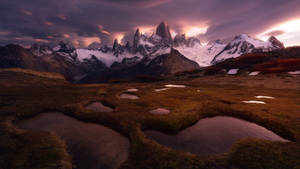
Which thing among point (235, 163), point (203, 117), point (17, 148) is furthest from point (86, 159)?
point (203, 117)

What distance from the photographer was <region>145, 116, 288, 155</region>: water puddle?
42.7 feet

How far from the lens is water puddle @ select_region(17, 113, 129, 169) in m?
11.3

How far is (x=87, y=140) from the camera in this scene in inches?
576

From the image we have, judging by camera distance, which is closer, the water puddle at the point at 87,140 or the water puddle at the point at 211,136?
the water puddle at the point at 87,140

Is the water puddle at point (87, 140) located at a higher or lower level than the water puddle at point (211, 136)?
lower

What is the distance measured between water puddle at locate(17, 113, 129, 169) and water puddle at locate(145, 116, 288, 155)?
13.4ft

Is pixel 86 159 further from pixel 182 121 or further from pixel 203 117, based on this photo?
pixel 203 117

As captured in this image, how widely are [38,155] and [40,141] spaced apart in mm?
2727

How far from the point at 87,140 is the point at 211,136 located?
565 inches

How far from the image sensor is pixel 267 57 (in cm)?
12288

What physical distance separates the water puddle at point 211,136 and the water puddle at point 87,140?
408 centimetres

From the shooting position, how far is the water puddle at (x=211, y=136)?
1301 centimetres

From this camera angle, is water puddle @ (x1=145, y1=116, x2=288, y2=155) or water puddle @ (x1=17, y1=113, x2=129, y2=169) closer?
water puddle @ (x1=17, y1=113, x2=129, y2=169)

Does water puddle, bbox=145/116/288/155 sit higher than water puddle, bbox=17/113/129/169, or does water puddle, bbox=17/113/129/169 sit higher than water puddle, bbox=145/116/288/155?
water puddle, bbox=145/116/288/155
